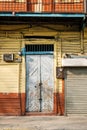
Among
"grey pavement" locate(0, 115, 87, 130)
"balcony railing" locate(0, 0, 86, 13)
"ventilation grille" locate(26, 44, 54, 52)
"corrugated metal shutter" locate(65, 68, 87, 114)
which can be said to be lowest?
"grey pavement" locate(0, 115, 87, 130)

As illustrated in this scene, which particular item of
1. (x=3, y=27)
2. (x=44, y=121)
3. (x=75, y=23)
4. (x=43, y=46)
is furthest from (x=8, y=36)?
(x=44, y=121)

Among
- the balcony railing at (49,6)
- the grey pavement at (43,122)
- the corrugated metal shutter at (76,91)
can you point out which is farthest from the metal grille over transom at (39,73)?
the balcony railing at (49,6)

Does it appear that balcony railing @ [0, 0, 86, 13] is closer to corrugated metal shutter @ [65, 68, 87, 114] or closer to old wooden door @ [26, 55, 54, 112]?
→ old wooden door @ [26, 55, 54, 112]

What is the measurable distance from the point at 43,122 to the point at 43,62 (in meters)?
2.99

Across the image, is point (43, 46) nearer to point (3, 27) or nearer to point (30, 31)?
point (30, 31)

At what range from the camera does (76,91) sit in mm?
16359

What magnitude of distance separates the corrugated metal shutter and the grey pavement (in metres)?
0.37

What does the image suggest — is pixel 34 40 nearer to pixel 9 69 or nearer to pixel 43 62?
pixel 43 62

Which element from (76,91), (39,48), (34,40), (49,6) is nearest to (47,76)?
(39,48)

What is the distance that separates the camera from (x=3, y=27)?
54.0 feet

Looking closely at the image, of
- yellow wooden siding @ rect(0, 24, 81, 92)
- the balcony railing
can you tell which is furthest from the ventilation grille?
the balcony railing

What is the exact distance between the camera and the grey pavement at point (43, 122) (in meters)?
13.5

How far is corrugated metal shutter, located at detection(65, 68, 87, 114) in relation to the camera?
16250mm

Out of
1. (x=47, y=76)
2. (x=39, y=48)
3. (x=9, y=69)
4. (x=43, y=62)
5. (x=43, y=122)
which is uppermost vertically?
(x=39, y=48)
